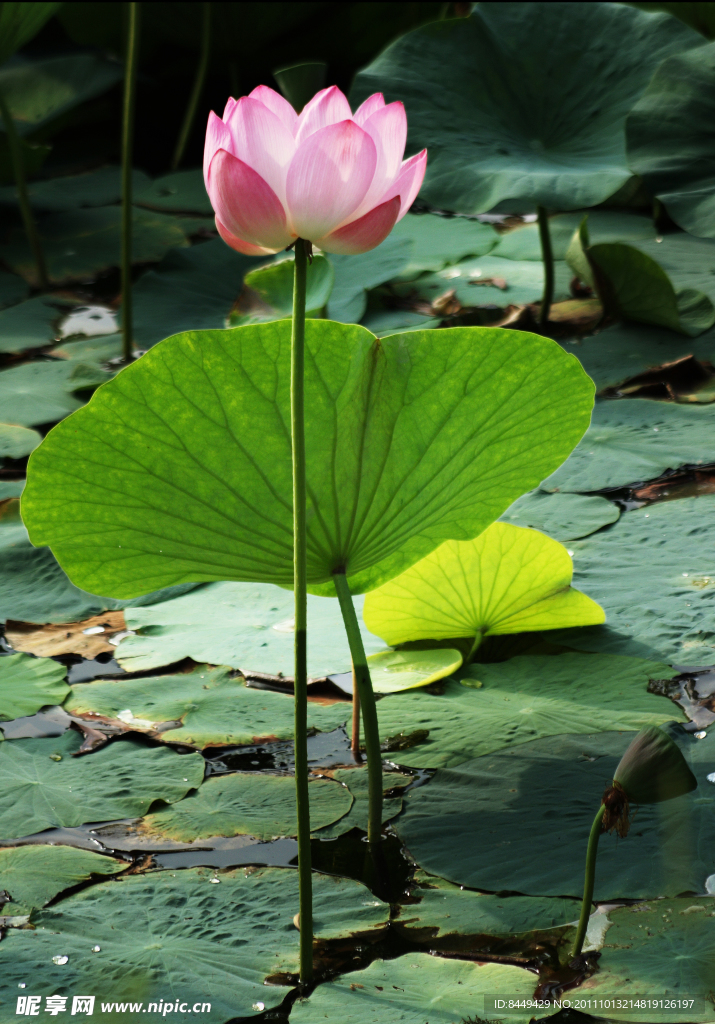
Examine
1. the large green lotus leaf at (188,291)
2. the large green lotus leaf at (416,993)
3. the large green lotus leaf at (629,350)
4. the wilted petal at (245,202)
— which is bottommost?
the large green lotus leaf at (416,993)

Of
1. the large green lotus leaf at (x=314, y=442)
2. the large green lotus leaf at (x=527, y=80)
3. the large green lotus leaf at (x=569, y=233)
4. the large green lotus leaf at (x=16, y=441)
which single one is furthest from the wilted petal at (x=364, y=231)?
the large green lotus leaf at (x=569, y=233)

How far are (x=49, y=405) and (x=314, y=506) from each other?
1.08 m

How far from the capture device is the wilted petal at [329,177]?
62 cm

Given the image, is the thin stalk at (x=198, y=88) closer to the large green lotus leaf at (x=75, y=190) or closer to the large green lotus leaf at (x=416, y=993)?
the large green lotus leaf at (x=75, y=190)

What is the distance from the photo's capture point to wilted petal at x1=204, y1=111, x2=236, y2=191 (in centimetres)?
65

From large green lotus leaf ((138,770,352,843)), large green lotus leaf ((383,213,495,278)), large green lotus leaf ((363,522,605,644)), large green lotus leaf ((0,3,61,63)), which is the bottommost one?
large green lotus leaf ((138,770,352,843))

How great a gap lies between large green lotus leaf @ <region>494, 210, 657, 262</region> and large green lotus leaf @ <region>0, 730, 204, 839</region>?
5.60 feet

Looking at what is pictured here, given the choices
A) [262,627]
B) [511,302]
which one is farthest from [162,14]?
[262,627]

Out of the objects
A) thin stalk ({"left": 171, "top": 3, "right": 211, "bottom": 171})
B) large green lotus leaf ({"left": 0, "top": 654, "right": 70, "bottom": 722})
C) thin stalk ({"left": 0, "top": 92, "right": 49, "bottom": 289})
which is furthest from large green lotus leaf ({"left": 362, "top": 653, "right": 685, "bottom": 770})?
thin stalk ({"left": 171, "top": 3, "right": 211, "bottom": 171})

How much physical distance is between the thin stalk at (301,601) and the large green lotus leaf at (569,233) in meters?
1.74

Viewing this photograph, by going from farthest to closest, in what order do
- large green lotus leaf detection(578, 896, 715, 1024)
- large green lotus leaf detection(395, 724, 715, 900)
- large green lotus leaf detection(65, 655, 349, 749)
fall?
large green lotus leaf detection(65, 655, 349, 749) < large green lotus leaf detection(395, 724, 715, 900) < large green lotus leaf detection(578, 896, 715, 1024)

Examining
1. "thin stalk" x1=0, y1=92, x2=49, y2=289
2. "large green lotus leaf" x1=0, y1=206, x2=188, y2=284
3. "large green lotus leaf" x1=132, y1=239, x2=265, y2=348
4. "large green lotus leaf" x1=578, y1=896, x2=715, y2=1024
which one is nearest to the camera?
"large green lotus leaf" x1=578, y1=896, x2=715, y2=1024

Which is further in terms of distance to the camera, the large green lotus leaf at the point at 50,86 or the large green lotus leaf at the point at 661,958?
the large green lotus leaf at the point at 50,86

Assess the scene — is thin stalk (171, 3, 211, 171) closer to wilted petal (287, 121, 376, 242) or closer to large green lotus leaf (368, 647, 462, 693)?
large green lotus leaf (368, 647, 462, 693)
